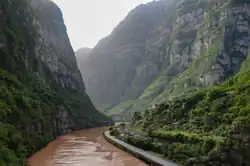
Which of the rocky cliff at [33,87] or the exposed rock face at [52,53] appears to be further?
the exposed rock face at [52,53]

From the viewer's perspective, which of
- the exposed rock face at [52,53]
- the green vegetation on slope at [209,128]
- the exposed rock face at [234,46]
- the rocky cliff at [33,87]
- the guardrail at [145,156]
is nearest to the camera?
the green vegetation on slope at [209,128]

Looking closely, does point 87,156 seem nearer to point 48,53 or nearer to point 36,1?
point 48,53

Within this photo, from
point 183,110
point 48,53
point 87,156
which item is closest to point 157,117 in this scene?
point 183,110

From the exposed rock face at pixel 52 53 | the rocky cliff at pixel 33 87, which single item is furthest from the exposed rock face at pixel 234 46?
the exposed rock face at pixel 52 53

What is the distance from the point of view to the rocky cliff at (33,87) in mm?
52706

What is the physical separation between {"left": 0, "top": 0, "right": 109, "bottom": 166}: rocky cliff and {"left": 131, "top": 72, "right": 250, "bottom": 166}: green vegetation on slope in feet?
68.9

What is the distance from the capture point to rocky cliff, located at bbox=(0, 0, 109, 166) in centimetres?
5271

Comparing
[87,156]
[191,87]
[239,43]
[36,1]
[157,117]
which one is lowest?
[87,156]

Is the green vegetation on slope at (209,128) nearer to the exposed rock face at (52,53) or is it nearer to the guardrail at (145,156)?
the guardrail at (145,156)

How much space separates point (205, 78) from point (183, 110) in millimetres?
102201

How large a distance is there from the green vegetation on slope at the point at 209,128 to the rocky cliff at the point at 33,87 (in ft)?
68.9

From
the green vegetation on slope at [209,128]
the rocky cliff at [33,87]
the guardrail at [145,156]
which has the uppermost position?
the rocky cliff at [33,87]

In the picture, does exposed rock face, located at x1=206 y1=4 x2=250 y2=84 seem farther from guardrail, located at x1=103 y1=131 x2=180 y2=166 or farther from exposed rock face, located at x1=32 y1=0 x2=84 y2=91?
guardrail, located at x1=103 y1=131 x2=180 y2=166

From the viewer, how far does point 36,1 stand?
195000 mm
